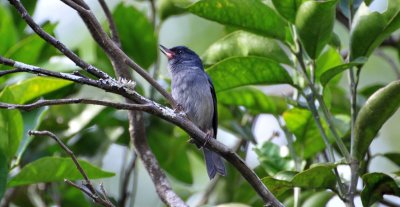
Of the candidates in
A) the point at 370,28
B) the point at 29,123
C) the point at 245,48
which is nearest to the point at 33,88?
the point at 29,123

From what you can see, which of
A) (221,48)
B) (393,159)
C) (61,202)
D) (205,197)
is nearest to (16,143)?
(61,202)

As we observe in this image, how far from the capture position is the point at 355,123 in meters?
3.45

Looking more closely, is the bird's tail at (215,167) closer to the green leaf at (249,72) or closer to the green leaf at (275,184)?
Result: the green leaf at (249,72)

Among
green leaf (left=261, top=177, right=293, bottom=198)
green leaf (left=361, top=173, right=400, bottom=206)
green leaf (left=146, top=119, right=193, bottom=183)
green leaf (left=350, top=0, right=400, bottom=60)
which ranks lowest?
green leaf (left=361, top=173, right=400, bottom=206)

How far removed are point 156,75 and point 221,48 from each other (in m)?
0.83

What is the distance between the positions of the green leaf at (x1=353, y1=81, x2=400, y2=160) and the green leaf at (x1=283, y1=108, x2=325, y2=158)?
60 cm

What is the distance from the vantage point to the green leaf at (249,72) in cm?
368

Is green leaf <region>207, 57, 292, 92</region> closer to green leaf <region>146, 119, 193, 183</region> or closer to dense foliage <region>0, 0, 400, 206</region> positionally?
dense foliage <region>0, 0, 400, 206</region>

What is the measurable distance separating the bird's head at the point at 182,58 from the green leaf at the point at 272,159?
1.35m

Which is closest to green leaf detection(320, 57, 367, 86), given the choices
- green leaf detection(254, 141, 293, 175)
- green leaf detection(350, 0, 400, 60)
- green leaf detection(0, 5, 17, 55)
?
green leaf detection(350, 0, 400, 60)

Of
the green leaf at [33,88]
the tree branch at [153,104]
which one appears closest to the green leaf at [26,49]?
the green leaf at [33,88]

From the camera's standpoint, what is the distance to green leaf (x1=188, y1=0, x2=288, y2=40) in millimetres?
3648

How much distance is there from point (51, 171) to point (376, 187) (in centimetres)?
154

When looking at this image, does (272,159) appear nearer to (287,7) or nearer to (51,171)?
(287,7)
